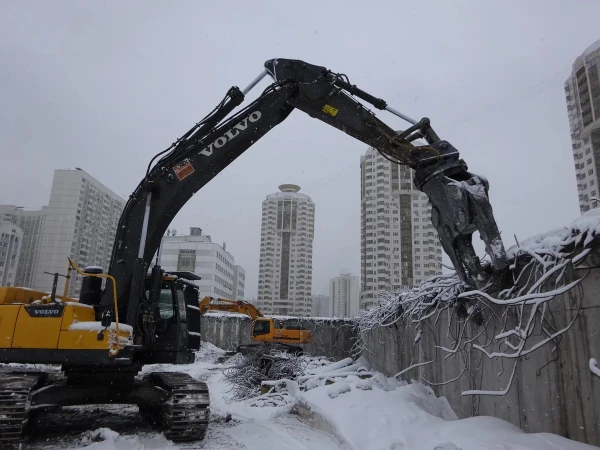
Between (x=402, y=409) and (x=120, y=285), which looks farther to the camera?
(x=120, y=285)

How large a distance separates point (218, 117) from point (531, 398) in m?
4.98

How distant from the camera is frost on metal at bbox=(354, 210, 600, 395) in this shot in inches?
139

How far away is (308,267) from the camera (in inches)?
2822

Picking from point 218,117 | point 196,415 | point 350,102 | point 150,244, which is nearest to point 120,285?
point 150,244

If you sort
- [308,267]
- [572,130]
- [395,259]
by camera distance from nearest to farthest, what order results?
1. [572,130]
2. [395,259]
3. [308,267]

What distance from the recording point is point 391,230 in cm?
5419

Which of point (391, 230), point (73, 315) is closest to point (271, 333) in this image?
point (73, 315)

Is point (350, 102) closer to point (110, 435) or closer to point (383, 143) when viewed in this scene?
point (383, 143)

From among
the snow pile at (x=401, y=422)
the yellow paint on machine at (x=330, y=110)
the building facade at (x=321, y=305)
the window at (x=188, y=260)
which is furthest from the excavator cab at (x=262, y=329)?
the building facade at (x=321, y=305)

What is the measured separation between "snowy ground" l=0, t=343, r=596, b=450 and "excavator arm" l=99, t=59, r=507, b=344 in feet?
5.44

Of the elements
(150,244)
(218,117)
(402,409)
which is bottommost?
(402,409)

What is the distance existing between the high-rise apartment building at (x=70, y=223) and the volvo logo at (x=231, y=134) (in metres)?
53.2

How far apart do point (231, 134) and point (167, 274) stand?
2271mm

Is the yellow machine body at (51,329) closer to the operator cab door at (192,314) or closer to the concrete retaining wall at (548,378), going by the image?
the operator cab door at (192,314)
